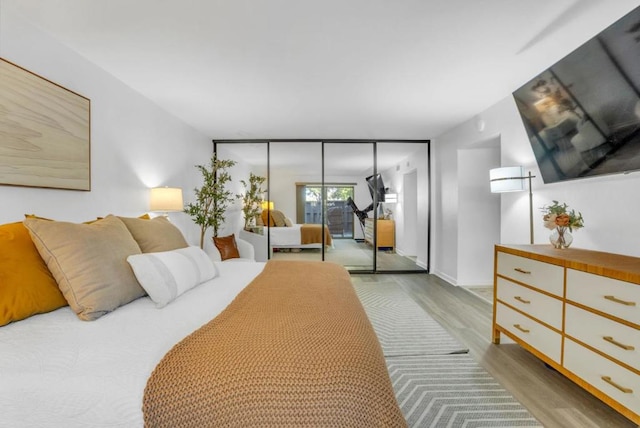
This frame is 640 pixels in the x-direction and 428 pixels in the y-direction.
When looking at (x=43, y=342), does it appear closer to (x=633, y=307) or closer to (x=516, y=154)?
(x=633, y=307)

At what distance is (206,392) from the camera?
2.68 feet

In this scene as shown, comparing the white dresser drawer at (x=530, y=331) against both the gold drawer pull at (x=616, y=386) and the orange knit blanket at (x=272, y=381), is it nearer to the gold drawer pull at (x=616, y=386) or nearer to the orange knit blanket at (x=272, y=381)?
the gold drawer pull at (x=616, y=386)

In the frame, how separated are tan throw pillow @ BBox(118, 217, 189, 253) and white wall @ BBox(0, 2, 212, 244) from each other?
69cm

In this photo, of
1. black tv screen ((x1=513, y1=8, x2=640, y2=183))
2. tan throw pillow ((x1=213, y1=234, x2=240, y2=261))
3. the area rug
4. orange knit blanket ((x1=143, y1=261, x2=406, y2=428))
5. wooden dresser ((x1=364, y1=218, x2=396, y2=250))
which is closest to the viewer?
orange knit blanket ((x1=143, y1=261, x2=406, y2=428))

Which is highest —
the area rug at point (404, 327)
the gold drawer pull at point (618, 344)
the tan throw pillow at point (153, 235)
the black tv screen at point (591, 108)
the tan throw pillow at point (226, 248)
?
the black tv screen at point (591, 108)

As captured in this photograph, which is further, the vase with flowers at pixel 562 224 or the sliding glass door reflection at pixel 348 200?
the sliding glass door reflection at pixel 348 200

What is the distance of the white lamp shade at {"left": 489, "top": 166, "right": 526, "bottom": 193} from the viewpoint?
8.99ft

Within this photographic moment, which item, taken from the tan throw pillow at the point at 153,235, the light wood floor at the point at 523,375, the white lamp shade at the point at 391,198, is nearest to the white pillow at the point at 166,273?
the tan throw pillow at the point at 153,235

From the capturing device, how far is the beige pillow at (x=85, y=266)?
129 centimetres

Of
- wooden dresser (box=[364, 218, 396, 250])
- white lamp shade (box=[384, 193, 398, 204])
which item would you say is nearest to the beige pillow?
wooden dresser (box=[364, 218, 396, 250])

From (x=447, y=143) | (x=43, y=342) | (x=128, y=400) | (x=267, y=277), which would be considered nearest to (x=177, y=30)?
(x=267, y=277)

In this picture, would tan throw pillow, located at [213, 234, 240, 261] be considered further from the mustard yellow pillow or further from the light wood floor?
the mustard yellow pillow

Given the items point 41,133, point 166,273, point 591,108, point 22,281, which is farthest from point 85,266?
point 591,108

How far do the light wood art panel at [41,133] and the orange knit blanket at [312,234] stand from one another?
3677 millimetres
